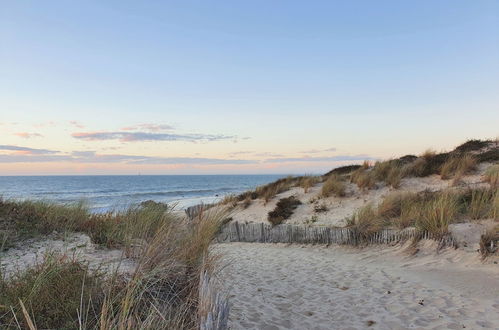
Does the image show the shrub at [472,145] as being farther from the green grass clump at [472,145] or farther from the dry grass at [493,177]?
the dry grass at [493,177]

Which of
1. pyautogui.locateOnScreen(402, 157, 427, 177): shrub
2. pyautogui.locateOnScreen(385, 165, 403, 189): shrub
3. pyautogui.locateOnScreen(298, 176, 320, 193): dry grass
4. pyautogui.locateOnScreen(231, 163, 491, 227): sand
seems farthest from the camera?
pyautogui.locateOnScreen(298, 176, 320, 193): dry grass

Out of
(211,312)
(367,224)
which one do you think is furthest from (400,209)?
(211,312)

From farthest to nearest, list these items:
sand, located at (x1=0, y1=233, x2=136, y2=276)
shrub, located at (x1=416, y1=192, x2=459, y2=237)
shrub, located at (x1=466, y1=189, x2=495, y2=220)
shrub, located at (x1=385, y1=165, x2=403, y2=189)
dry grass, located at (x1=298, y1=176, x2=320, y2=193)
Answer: dry grass, located at (x1=298, y1=176, x2=320, y2=193)
shrub, located at (x1=385, y1=165, x2=403, y2=189)
shrub, located at (x1=466, y1=189, x2=495, y2=220)
shrub, located at (x1=416, y1=192, x2=459, y2=237)
sand, located at (x1=0, y1=233, x2=136, y2=276)

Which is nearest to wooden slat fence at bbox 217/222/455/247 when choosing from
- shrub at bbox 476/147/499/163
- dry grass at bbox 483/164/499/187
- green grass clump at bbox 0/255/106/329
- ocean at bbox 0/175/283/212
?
ocean at bbox 0/175/283/212

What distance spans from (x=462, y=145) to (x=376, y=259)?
1208 centimetres

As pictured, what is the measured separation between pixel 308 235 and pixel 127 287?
7.97 m

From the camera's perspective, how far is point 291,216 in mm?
13336

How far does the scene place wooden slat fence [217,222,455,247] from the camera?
8547mm

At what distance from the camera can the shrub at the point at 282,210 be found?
13273mm

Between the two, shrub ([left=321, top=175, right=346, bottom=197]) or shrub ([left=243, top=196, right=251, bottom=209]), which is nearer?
shrub ([left=321, top=175, right=346, bottom=197])

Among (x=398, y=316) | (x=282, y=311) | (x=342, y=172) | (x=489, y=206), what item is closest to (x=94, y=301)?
(x=282, y=311)

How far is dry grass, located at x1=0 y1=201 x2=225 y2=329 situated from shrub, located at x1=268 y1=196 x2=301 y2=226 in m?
7.26

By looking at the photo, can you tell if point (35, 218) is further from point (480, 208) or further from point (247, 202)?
point (247, 202)

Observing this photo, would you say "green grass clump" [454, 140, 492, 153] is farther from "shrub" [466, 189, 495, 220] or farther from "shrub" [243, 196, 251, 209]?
"shrub" [243, 196, 251, 209]
